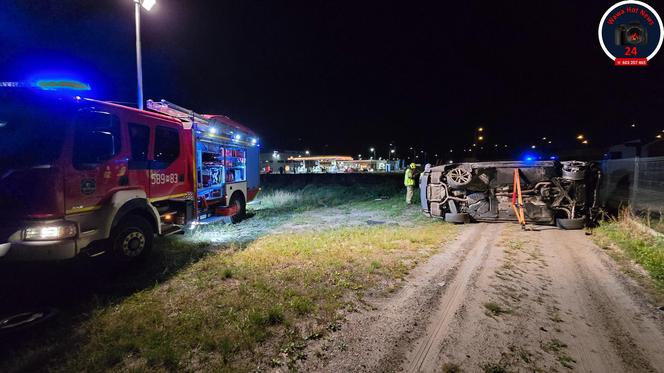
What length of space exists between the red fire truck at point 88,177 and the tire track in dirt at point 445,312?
Result: 4669 mm

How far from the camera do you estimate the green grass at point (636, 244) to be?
5.24 metres

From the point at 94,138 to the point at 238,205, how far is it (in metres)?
5.92

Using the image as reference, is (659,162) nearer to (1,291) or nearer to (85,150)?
(85,150)

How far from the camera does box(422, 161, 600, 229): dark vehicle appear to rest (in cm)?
818

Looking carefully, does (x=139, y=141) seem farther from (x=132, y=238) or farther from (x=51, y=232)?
(x=51, y=232)

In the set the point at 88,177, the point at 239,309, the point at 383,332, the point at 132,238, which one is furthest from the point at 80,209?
the point at 383,332

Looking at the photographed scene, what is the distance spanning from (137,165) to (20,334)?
10.4 ft

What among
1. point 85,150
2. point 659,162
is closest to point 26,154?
point 85,150

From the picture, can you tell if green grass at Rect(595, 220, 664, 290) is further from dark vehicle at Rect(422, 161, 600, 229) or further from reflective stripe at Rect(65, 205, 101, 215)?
reflective stripe at Rect(65, 205, 101, 215)

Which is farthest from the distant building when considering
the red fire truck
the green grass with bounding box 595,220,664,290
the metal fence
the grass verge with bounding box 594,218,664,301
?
the grass verge with bounding box 594,218,664,301

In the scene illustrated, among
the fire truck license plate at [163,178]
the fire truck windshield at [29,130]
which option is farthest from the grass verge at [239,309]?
the fire truck windshield at [29,130]

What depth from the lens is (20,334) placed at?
360 centimetres

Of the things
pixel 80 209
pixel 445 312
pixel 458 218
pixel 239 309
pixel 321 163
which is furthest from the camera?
pixel 321 163

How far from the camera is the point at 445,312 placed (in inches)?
157
